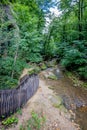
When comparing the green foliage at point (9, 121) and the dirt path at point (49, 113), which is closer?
the green foliage at point (9, 121)

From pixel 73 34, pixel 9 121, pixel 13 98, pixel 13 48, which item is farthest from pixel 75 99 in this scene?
pixel 73 34

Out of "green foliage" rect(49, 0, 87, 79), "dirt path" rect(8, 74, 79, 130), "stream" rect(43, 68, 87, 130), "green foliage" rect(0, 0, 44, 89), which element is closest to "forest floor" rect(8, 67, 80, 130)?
"dirt path" rect(8, 74, 79, 130)

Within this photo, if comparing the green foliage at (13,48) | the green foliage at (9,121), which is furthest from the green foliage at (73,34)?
the green foliage at (9,121)

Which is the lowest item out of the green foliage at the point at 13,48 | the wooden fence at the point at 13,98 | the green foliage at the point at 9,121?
the green foliage at the point at 9,121

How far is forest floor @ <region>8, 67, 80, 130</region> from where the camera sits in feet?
19.7

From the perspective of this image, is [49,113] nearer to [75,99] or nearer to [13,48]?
[75,99]

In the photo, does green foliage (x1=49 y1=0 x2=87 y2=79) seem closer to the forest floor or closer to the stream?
the stream

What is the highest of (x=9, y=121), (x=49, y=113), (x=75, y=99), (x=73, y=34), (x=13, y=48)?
(x=73, y=34)

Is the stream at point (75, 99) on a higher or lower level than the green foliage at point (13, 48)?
lower

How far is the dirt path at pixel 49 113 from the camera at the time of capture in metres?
6.05

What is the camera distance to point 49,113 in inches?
267

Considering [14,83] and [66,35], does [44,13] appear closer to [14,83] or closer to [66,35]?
[66,35]

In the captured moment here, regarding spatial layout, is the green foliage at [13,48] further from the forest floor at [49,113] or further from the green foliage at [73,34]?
the green foliage at [73,34]

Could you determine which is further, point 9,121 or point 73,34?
point 73,34
